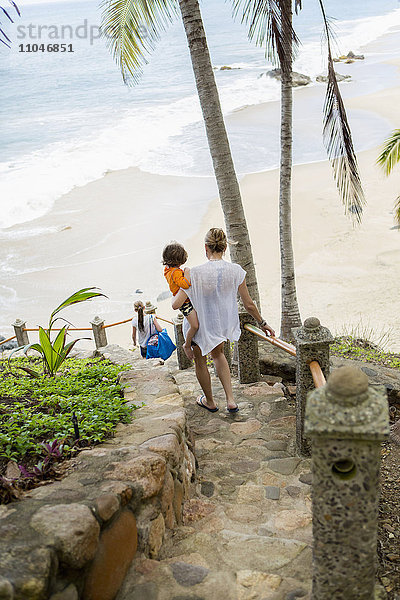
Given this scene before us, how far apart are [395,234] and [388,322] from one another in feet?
15.6

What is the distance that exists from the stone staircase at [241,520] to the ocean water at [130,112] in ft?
53.8

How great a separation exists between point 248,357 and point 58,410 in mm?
2241

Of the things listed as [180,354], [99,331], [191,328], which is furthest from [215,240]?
[99,331]

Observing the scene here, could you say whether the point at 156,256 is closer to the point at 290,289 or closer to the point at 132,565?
the point at 290,289

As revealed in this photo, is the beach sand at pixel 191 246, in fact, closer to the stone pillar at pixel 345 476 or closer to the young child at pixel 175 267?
the young child at pixel 175 267

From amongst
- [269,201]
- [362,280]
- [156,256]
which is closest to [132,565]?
[362,280]

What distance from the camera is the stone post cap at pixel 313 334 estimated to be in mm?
3936

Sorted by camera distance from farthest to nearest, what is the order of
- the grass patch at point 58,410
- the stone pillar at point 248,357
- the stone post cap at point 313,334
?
the stone pillar at point 248,357
the stone post cap at point 313,334
the grass patch at point 58,410

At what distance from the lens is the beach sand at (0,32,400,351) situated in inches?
528

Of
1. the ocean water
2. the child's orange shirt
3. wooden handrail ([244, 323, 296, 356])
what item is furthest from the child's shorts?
the ocean water

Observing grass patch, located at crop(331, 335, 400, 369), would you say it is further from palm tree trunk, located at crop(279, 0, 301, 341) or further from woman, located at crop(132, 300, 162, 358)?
woman, located at crop(132, 300, 162, 358)

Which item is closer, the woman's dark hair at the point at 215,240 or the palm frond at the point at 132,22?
the woman's dark hair at the point at 215,240

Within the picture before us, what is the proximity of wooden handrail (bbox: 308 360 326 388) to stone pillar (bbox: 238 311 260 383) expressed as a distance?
5.12ft

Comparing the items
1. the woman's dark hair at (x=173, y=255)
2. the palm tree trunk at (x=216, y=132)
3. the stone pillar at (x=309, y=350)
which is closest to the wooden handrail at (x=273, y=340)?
the stone pillar at (x=309, y=350)
